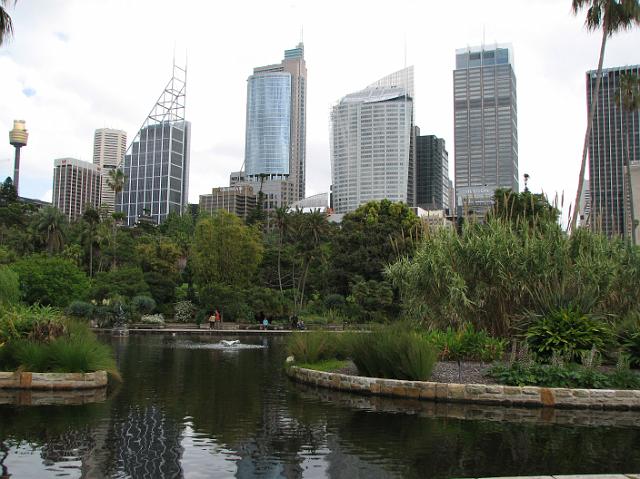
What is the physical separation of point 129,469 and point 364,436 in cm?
351

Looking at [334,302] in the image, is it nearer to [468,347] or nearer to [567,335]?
[468,347]

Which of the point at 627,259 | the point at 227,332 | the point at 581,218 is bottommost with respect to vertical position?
the point at 227,332

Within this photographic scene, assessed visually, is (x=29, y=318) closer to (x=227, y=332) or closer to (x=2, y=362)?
(x=2, y=362)

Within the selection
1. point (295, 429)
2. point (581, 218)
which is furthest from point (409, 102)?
point (295, 429)

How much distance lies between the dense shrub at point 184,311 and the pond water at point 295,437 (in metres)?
34.5

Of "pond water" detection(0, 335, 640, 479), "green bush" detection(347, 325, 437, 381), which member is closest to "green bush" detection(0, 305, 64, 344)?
"pond water" detection(0, 335, 640, 479)

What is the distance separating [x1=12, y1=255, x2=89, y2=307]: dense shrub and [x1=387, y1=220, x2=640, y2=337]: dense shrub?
109 feet

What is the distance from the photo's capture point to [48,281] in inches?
1724

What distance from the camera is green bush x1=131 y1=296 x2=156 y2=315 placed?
147 ft

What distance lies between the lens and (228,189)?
561 ft

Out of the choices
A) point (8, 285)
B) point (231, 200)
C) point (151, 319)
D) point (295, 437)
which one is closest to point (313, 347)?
point (295, 437)

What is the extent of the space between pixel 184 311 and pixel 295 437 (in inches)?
1599

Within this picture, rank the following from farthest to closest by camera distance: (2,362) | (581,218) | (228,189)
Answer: (228,189), (581,218), (2,362)

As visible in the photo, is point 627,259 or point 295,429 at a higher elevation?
point 627,259
